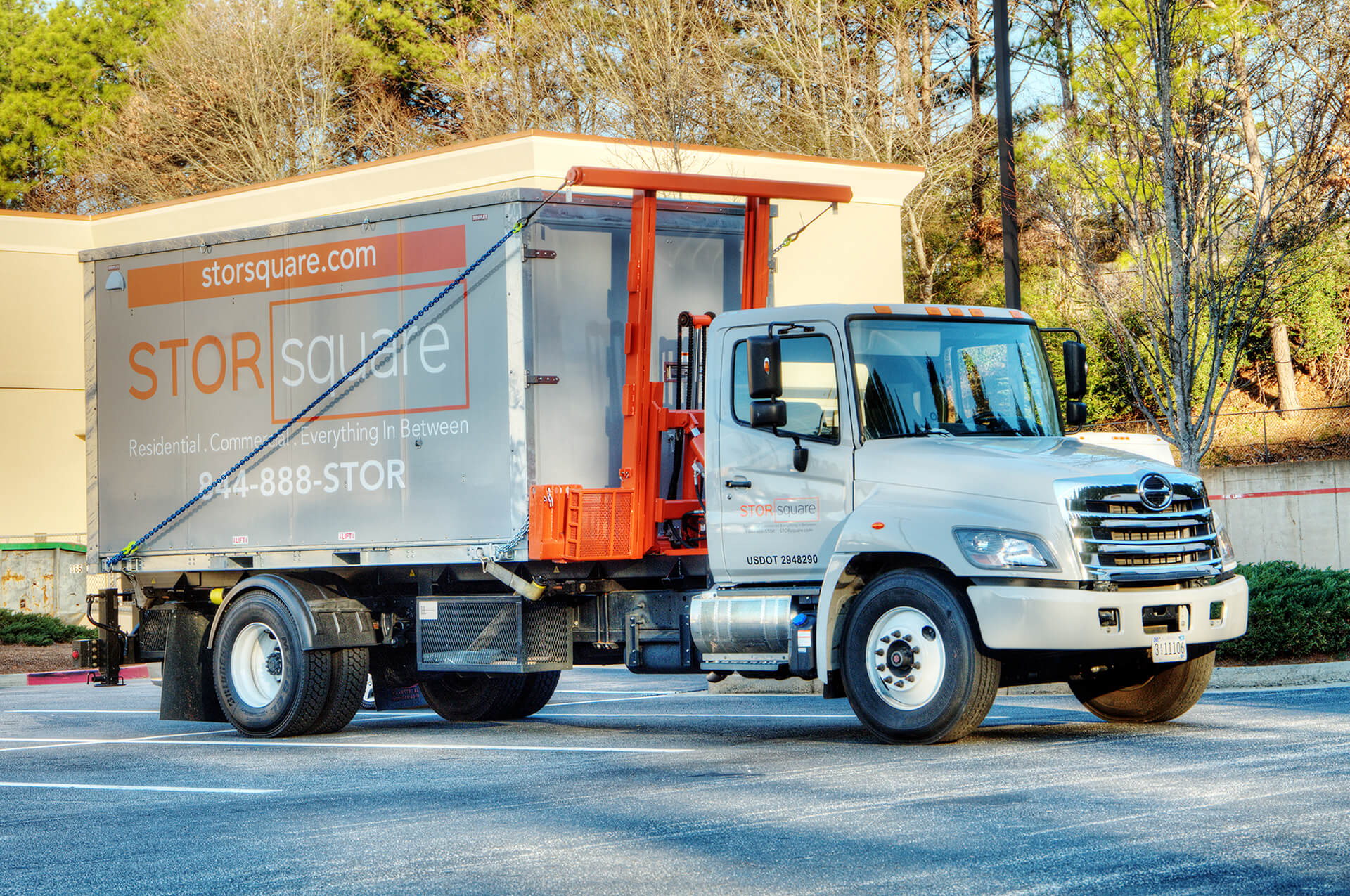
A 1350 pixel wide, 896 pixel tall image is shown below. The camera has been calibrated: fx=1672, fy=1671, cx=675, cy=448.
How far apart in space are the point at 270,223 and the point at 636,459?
11.4 metres

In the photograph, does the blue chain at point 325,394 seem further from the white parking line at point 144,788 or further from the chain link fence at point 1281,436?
the chain link fence at point 1281,436

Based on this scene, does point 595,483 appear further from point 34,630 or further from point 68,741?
point 34,630

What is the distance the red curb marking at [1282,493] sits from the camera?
23875mm

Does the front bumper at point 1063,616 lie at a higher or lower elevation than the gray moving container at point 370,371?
lower

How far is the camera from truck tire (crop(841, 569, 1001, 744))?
32.4 ft

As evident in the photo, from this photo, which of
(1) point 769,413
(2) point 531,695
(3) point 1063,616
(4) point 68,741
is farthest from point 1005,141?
(4) point 68,741

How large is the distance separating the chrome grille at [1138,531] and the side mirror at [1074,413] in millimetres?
1488

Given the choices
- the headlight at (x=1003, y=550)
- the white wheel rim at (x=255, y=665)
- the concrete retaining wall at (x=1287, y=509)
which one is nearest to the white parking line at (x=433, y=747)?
the white wheel rim at (x=255, y=665)

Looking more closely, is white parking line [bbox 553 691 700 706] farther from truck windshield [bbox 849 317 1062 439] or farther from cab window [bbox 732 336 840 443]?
truck windshield [bbox 849 317 1062 439]

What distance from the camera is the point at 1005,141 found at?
59.8ft

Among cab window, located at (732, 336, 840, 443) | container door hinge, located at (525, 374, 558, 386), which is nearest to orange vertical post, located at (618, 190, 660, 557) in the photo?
container door hinge, located at (525, 374, 558, 386)

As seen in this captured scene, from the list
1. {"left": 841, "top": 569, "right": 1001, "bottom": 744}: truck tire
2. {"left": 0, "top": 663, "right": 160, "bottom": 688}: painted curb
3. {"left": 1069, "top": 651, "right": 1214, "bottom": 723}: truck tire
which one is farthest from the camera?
{"left": 0, "top": 663, "right": 160, "bottom": 688}: painted curb

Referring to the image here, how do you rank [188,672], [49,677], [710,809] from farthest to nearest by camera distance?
[49,677] → [188,672] → [710,809]

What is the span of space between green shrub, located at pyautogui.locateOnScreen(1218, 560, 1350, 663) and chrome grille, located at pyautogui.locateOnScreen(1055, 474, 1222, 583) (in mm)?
5063
